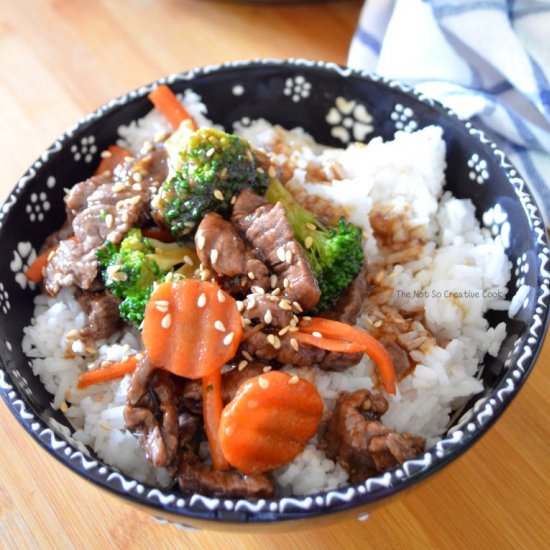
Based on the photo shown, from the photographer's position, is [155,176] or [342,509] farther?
[155,176]

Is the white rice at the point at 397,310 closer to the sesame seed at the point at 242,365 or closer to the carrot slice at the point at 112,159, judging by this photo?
the carrot slice at the point at 112,159

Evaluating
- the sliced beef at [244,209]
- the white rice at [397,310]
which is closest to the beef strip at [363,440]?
the white rice at [397,310]

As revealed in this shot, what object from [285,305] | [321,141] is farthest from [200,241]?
[321,141]

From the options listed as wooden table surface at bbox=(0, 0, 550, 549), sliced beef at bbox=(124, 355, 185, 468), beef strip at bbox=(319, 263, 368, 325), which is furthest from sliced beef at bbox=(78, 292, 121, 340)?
beef strip at bbox=(319, 263, 368, 325)

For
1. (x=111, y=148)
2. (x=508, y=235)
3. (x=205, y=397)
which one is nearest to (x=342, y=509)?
(x=205, y=397)

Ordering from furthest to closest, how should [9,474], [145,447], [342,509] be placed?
1. [9,474]
2. [145,447]
3. [342,509]

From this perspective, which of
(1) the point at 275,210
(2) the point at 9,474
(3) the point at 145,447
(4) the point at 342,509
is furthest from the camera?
(2) the point at 9,474

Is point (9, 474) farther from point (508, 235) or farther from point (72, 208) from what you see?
point (508, 235)

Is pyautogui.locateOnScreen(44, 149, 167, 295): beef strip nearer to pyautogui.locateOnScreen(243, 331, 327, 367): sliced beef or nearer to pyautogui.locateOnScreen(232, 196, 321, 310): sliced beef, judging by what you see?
pyautogui.locateOnScreen(232, 196, 321, 310): sliced beef
